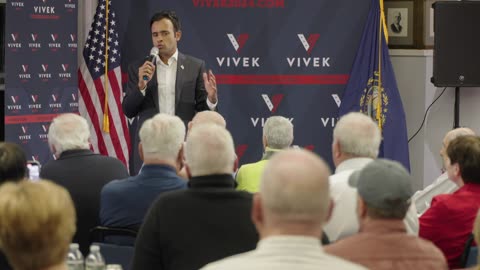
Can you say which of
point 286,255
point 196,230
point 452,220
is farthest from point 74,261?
point 452,220

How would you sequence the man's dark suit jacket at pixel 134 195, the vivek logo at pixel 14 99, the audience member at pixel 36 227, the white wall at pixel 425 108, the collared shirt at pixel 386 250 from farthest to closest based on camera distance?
the white wall at pixel 425 108 < the vivek logo at pixel 14 99 < the man's dark suit jacket at pixel 134 195 < the collared shirt at pixel 386 250 < the audience member at pixel 36 227

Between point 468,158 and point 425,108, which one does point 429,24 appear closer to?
point 425,108

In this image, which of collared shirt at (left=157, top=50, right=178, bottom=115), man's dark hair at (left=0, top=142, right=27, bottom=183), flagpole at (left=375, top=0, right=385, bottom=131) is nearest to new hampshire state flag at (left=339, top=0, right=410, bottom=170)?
flagpole at (left=375, top=0, right=385, bottom=131)

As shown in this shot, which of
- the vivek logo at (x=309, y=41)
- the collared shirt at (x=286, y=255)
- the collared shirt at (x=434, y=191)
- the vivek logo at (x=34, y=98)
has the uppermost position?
the vivek logo at (x=309, y=41)

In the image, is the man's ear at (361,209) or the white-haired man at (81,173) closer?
the man's ear at (361,209)

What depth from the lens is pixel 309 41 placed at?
29.2 feet

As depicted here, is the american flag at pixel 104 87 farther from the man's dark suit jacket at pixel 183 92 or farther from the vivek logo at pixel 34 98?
the man's dark suit jacket at pixel 183 92

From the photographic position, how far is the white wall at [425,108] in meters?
9.08

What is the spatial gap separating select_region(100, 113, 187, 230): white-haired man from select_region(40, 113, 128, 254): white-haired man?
16.0 inches

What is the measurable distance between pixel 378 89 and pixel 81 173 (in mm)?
4482

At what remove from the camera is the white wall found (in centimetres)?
908

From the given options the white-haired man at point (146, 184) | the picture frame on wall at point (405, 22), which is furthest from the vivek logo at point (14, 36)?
the white-haired man at point (146, 184)

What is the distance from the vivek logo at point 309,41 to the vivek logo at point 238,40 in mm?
524

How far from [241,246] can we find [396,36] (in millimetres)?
5953
